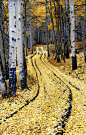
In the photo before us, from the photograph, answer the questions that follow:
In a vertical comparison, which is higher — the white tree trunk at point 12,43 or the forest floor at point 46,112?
the white tree trunk at point 12,43

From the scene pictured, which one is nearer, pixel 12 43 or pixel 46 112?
pixel 46 112

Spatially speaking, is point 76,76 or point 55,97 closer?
point 55,97

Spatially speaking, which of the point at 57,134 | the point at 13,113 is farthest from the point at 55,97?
the point at 57,134

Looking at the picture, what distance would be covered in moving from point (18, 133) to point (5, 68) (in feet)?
23.8

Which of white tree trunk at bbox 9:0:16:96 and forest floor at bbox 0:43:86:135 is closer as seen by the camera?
forest floor at bbox 0:43:86:135

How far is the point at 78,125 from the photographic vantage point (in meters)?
4.27

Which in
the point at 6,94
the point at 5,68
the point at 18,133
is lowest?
the point at 18,133

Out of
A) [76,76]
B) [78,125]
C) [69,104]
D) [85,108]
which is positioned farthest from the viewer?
[76,76]

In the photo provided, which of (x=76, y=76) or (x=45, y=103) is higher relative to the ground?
(x=76, y=76)

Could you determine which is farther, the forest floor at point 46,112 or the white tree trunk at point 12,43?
the white tree trunk at point 12,43

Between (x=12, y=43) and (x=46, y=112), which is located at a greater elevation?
(x=12, y=43)

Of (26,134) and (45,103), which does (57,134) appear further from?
(45,103)

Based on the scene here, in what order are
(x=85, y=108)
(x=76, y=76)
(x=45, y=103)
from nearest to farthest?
(x=85, y=108) < (x=45, y=103) < (x=76, y=76)

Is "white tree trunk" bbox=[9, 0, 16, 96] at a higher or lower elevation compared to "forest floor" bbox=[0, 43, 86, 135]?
higher
